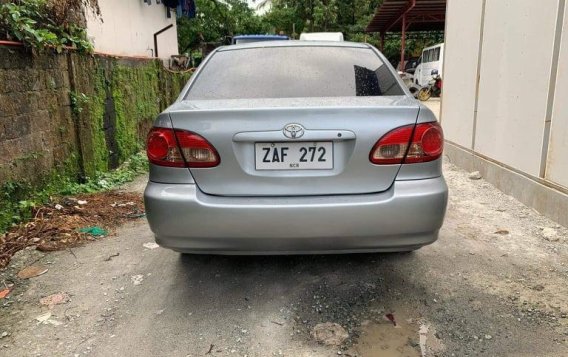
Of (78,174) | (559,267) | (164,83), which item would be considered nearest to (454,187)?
(559,267)

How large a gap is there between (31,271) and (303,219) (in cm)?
210

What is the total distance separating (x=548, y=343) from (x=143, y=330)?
6.78 ft

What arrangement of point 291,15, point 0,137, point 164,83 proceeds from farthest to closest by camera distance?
point 291,15 → point 164,83 → point 0,137

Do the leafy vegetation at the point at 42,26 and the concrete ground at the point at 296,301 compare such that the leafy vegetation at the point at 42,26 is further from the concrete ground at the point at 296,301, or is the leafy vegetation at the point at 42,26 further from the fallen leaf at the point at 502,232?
the fallen leaf at the point at 502,232

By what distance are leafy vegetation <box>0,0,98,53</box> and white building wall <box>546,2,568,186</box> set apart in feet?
14.7

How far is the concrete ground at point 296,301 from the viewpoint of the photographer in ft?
7.44

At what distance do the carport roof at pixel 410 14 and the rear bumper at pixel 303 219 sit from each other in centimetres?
1575

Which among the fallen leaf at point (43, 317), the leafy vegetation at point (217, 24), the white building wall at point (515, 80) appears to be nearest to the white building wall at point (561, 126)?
the white building wall at point (515, 80)

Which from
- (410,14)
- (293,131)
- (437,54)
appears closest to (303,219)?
(293,131)

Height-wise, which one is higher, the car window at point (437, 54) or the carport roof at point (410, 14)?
the carport roof at point (410, 14)

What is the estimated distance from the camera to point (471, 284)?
2852mm

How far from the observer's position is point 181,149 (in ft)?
7.69

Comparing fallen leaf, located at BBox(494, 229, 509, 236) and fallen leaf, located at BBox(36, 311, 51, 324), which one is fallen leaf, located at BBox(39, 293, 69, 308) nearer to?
fallen leaf, located at BBox(36, 311, 51, 324)

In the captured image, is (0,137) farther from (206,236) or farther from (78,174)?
(206,236)
